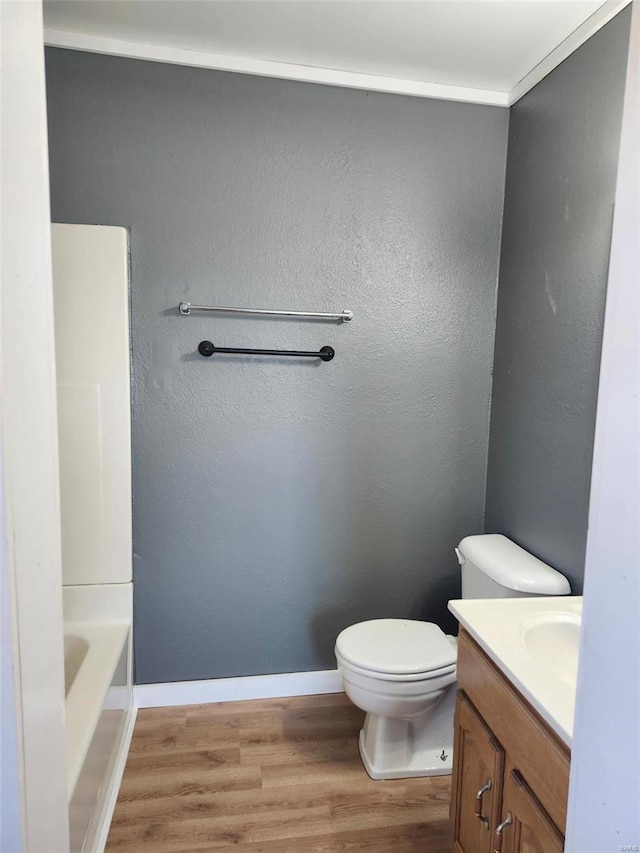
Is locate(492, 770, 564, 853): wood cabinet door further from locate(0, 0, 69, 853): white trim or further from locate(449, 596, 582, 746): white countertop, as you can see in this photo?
locate(0, 0, 69, 853): white trim

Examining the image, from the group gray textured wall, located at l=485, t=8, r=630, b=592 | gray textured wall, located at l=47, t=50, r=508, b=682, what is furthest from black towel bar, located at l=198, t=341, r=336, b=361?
gray textured wall, located at l=485, t=8, r=630, b=592

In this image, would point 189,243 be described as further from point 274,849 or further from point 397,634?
point 274,849

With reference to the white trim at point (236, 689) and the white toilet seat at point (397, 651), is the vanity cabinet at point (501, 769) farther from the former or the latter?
the white trim at point (236, 689)

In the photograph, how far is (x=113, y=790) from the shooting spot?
1.79 meters

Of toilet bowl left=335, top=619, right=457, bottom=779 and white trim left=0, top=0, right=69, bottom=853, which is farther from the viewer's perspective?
toilet bowl left=335, top=619, right=457, bottom=779

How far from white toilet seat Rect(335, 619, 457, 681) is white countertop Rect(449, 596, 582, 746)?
0.46 meters

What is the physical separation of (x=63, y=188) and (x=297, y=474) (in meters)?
1.36

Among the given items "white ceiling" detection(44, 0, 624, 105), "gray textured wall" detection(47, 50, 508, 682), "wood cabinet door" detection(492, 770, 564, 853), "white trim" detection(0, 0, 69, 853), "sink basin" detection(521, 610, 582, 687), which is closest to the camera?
"white trim" detection(0, 0, 69, 853)

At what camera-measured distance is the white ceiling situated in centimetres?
172

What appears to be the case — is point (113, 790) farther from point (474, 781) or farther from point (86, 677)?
point (474, 781)

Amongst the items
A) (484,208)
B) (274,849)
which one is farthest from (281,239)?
(274,849)

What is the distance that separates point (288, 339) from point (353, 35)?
1.05m

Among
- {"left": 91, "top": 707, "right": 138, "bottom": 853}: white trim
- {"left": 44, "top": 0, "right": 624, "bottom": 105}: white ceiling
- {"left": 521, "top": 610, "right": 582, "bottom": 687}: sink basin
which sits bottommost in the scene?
{"left": 91, "top": 707, "right": 138, "bottom": 853}: white trim

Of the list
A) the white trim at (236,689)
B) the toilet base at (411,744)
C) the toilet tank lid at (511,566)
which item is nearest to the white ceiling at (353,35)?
the toilet tank lid at (511,566)
